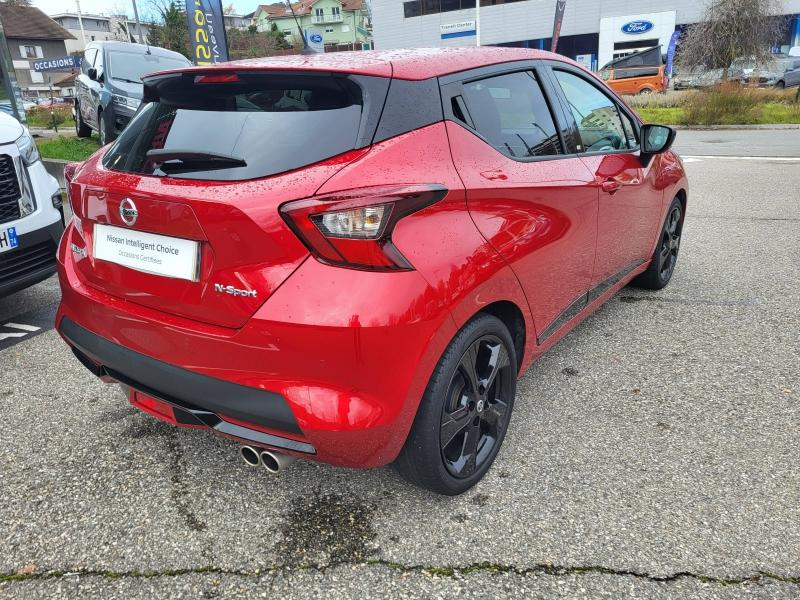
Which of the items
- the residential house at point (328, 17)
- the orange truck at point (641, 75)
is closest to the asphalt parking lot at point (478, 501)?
the orange truck at point (641, 75)

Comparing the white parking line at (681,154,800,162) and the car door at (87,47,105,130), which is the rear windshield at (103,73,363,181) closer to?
the car door at (87,47,105,130)

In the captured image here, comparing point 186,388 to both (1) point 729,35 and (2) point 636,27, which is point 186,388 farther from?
(2) point 636,27

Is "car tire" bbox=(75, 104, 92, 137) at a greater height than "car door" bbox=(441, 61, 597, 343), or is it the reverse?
"car door" bbox=(441, 61, 597, 343)

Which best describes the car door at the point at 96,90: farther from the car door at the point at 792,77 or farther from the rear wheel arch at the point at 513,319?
the car door at the point at 792,77

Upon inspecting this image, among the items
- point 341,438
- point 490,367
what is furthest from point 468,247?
point 341,438

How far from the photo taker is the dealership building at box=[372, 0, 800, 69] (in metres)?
44.3

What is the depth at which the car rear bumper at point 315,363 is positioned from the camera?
1.81 m

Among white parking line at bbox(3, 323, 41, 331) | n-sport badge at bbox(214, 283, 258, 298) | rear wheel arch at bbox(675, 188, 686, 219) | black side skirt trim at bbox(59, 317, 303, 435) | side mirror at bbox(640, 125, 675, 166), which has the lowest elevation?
white parking line at bbox(3, 323, 41, 331)

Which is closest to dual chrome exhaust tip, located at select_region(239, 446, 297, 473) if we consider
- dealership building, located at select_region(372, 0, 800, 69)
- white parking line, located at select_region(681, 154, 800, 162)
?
white parking line, located at select_region(681, 154, 800, 162)

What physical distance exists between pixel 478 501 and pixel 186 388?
1155 millimetres

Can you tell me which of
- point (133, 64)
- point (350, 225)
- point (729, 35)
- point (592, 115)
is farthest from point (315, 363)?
point (729, 35)

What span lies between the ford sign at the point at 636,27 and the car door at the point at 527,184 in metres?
49.4

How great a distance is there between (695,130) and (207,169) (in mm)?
19806

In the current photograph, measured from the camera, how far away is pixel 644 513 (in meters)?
2.26
